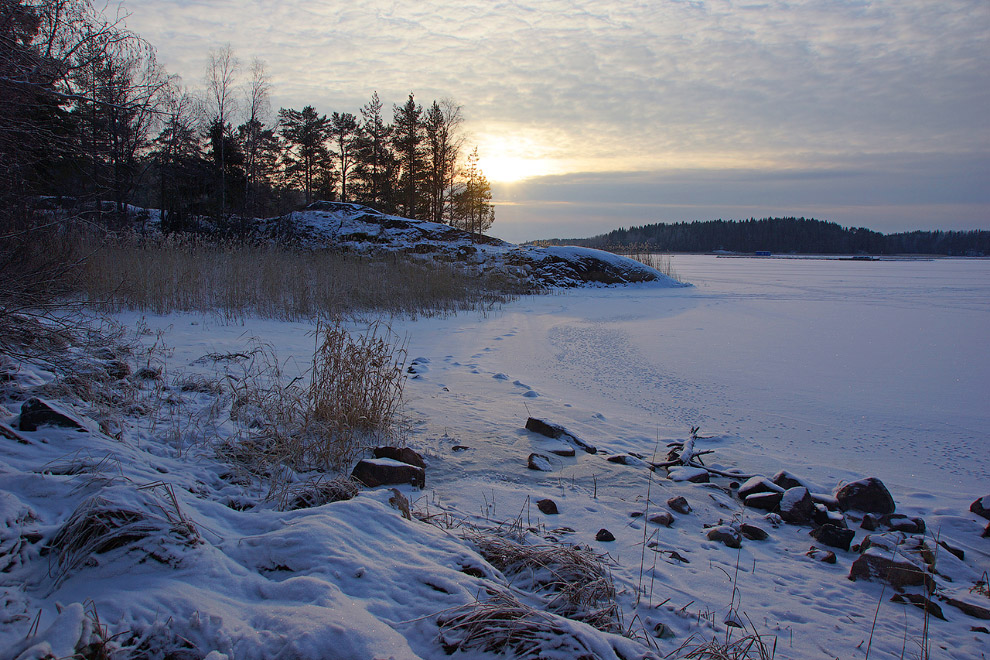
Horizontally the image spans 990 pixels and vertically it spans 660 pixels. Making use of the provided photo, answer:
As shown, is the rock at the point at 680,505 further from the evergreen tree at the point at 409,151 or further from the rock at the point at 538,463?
the evergreen tree at the point at 409,151

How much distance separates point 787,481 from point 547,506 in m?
1.41

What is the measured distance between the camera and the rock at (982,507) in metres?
2.57

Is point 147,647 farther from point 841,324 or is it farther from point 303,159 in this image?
point 303,159

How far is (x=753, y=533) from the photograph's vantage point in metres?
2.34

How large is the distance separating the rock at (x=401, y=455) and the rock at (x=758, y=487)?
1732mm

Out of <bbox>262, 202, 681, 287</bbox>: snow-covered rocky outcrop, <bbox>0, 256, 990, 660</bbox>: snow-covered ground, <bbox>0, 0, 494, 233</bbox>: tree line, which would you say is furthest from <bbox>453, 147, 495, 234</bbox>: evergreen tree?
<bbox>0, 256, 990, 660</bbox>: snow-covered ground

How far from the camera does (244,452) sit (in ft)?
8.23

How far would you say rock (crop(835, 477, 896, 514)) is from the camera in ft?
8.41

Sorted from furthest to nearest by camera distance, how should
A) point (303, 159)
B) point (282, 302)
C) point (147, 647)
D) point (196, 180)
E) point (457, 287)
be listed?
point (303, 159) → point (196, 180) → point (457, 287) → point (282, 302) → point (147, 647)

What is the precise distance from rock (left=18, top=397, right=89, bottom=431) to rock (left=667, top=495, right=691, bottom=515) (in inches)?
107

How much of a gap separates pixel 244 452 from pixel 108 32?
158 inches

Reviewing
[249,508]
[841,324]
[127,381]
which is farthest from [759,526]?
[841,324]

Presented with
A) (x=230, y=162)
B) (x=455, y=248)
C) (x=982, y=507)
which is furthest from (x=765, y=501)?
(x=230, y=162)

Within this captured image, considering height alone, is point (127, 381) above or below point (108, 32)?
below
